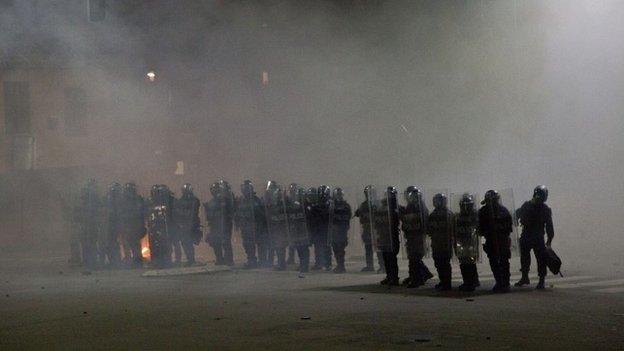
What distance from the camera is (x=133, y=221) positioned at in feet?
65.5

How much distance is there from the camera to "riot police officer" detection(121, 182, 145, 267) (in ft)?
65.5

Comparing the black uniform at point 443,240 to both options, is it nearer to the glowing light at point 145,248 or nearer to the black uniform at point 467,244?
the black uniform at point 467,244

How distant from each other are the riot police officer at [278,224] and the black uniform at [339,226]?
0.93m

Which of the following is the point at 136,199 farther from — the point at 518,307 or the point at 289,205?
the point at 518,307

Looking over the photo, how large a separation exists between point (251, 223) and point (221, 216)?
0.84 m

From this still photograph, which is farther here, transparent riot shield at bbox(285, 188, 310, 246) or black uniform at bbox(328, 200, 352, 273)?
transparent riot shield at bbox(285, 188, 310, 246)

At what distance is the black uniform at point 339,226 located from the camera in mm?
17625

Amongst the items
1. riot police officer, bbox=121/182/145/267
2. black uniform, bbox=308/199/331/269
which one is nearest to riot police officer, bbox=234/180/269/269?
black uniform, bbox=308/199/331/269

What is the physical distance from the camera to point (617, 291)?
42.0 feet

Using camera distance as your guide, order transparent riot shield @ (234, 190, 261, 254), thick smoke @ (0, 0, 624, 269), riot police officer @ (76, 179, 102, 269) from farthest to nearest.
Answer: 1. thick smoke @ (0, 0, 624, 269)
2. riot police officer @ (76, 179, 102, 269)
3. transparent riot shield @ (234, 190, 261, 254)

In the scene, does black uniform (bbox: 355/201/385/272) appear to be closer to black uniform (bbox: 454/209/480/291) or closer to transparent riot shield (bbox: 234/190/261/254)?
transparent riot shield (bbox: 234/190/261/254)

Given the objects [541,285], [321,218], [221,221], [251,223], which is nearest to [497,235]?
[541,285]

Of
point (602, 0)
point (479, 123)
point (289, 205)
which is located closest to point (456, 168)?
point (479, 123)

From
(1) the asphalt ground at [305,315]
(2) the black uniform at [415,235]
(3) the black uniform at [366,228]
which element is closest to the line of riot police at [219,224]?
(3) the black uniform at [366,228]
